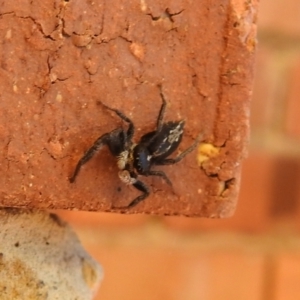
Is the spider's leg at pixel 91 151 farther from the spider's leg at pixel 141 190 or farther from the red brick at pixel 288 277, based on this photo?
the red brick at pixel 288 277

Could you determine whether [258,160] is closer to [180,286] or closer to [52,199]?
[180,286]

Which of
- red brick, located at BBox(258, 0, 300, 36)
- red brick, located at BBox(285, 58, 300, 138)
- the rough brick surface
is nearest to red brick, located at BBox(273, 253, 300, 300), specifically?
red brick, located at BBox(285, 58, 300, 138)

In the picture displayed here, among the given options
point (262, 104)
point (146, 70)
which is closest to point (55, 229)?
point (146, 70)

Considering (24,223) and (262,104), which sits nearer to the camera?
(24,223)

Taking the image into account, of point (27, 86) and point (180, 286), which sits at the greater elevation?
point (27, 86)

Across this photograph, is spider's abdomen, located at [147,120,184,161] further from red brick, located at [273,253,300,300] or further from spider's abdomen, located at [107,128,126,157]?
red brick, located at [273,253,300,300]

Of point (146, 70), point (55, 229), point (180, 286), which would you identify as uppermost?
point (146, 70)
